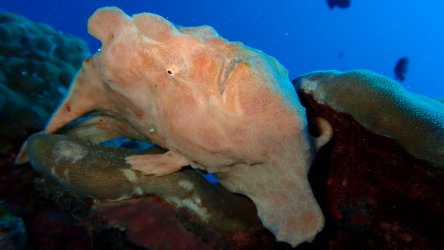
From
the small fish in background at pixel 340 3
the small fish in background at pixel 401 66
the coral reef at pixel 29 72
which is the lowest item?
the small fish in background at pixel 401 66

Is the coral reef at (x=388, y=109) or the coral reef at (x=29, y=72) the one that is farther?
the coral reef at (x=29, y=72)

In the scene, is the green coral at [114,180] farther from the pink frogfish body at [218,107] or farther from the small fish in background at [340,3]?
the small fish in background at [340,3]

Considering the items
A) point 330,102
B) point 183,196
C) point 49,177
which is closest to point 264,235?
point 183,196

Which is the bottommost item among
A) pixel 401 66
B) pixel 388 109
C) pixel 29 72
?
pixel 401 66

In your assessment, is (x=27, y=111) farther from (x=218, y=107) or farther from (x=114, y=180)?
(x=218, y=107)

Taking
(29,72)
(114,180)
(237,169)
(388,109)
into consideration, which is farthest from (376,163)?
(29,72)

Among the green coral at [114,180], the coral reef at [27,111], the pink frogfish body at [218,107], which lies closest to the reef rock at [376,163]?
the pink frogfish body at [218,107]
